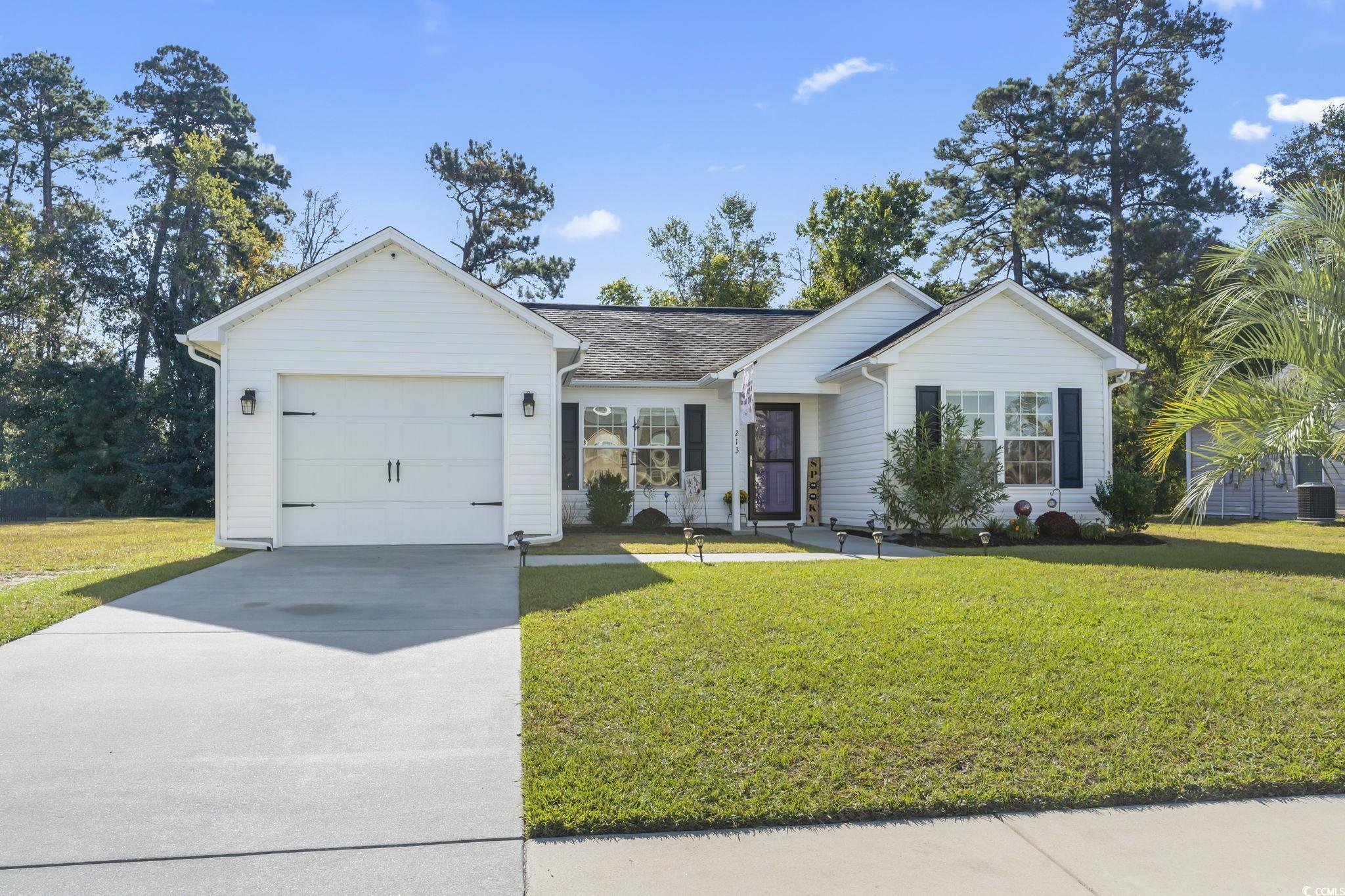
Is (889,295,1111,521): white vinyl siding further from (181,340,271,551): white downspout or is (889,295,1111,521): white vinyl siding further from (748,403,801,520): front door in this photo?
(181,340,271,551): white downspout

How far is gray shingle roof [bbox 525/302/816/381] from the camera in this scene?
1548 cm

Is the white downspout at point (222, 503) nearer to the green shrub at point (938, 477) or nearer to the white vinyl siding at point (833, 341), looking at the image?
the white vinyl siding at point (833, 341)

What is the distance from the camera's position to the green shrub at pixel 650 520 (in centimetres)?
1470

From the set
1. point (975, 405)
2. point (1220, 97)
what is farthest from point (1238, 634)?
point (1220, 97)

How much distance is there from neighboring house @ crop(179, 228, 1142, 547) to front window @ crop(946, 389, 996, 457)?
4 centimetres

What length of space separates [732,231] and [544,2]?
79.1 ft

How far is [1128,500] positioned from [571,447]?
8.82m

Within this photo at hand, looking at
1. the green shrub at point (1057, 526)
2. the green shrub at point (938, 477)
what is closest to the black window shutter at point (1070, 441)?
the green shrub at point (1057, 526)

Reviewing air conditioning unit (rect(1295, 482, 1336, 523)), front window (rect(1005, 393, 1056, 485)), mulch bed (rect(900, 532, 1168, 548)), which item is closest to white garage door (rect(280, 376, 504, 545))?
mulch bed (rect(900, 532, 1168, 548))

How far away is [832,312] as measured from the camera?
1547cm

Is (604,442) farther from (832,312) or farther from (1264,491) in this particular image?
(1264,491)

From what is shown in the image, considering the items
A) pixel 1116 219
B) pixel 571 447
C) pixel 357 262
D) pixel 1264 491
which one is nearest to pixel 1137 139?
pixel 1116 219

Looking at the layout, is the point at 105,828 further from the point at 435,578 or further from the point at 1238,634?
the point at 1238,634

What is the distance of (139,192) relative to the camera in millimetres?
29859
